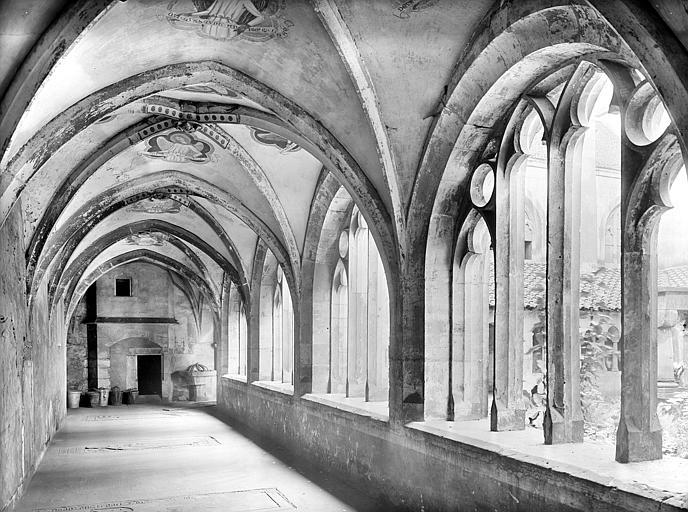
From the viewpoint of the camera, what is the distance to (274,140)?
32.0 feet

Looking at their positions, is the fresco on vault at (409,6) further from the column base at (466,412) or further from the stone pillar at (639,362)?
the column base at (466,412)

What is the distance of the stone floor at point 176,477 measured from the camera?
7.49m

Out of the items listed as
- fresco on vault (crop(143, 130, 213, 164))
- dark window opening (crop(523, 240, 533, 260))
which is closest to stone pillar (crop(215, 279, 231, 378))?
fresco on vault (crop(143, 130, 213, 164))

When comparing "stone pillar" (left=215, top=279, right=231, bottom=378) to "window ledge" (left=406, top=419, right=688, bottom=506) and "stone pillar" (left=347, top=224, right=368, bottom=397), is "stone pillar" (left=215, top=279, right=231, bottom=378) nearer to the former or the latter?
"stone pillar" (left=347, top=224, right=368, bottom=397)

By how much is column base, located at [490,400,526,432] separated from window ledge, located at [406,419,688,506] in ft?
0.24

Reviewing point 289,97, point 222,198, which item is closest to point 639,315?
point 289,97

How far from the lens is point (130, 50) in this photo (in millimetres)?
6379

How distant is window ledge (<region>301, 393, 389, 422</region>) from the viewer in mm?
7945

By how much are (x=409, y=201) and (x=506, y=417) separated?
6.98ft

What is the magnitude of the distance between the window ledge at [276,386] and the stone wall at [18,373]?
348 centimetres

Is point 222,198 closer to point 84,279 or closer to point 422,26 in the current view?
point 422,26

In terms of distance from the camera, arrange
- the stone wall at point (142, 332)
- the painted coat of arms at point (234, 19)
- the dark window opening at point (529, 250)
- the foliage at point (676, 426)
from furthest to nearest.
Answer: the stone wall at point (142, 332)
the dark window opening at point (529, 250)
the foliage at point (676, 426)
the painted coat of arms at point (234, 19)

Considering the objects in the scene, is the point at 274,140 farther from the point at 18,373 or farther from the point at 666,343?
the point at 666,343

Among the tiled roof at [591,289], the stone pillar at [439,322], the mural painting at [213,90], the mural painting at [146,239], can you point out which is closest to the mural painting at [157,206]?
the mural painting at [146,239]
